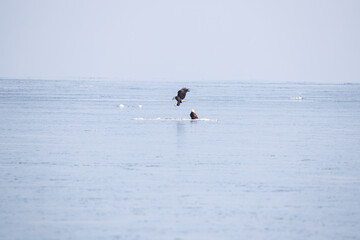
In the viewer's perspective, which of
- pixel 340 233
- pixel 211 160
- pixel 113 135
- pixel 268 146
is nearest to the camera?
pixel 340 233

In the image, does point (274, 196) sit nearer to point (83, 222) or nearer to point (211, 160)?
point (83, 222)

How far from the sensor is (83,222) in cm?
1566

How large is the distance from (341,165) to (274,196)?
6.92m

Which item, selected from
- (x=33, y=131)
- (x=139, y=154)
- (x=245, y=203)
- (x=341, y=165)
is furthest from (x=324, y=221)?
(x=33, y=131)

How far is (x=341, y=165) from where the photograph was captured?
82.1 feet

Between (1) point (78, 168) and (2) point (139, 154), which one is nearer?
(1) point (78, 168)

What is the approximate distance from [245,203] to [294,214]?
4.89 feet

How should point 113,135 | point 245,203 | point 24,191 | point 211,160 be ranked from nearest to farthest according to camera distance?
point 245,203 → point 24,191 → point 211,160 → point 113,135

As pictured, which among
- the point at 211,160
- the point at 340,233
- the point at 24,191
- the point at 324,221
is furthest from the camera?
the point at 211,160

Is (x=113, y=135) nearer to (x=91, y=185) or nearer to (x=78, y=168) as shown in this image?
(x=78, y=168)

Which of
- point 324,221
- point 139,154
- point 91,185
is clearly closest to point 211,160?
point 139,154

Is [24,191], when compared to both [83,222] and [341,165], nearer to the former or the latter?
[83,222]

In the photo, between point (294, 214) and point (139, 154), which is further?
point (139, 154)

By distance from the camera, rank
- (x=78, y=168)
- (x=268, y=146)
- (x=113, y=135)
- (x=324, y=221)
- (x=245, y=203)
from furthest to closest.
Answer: (x=113, y=135) < (x=268, y=146) < (x=78, y=168) < (x=245, y=203) < (x=324, y=221)
